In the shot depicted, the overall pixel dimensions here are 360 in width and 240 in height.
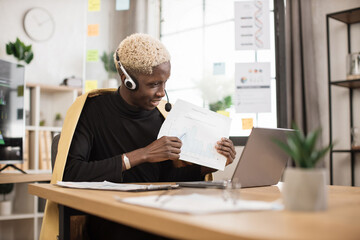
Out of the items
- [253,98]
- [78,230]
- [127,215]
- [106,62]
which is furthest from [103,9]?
[127,215]

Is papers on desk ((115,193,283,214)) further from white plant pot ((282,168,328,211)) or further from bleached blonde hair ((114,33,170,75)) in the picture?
bleached blonde hair ((114,33,170,75))

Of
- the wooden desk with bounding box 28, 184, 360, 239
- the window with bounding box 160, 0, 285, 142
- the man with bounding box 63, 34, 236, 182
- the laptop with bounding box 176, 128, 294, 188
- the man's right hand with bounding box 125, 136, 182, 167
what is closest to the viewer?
the wooden desk with bounding box 28, 184, 360, 239

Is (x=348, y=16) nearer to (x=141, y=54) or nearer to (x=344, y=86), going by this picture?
(x=344, y=86)

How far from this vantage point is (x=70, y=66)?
4.93m

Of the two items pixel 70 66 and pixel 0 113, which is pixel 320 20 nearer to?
pixel 0 113

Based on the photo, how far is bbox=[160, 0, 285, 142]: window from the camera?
2.74 meters

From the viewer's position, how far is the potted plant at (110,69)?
131 inches

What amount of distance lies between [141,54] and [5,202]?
91.1 inches

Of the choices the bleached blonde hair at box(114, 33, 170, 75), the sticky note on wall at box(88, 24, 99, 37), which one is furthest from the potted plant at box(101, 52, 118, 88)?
the bleached blonde hair at box(114, 33, 170, 75)

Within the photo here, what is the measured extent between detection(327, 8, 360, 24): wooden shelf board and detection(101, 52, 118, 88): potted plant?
1714 millimetres

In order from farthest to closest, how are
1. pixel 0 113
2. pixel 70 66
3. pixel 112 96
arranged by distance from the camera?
pixel 70 66
pixel 0 113
pixel 112 96

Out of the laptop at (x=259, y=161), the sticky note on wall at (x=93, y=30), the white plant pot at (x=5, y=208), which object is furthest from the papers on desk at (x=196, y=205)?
the white plant pot at (x=5, y=208)

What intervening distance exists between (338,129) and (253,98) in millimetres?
906

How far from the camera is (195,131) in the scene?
148 centimetres
